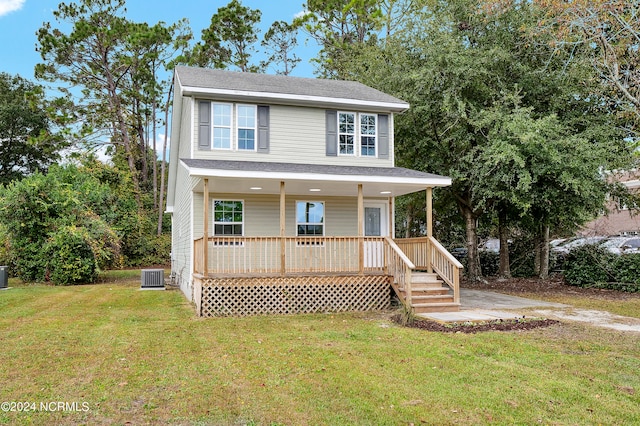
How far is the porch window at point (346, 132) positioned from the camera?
1443 centimetres

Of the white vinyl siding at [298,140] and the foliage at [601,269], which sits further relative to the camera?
the foliage at [601,269]

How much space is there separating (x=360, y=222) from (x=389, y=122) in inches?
175

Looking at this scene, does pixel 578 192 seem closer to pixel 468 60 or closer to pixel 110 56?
pixel 468 60

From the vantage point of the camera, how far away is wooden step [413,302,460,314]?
35.9 ft

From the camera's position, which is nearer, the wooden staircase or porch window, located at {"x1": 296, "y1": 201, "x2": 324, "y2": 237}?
the wooden staircase

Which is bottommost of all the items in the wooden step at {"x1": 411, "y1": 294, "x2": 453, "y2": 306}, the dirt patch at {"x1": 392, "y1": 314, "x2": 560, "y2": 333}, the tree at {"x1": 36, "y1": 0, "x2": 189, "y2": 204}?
the dirt patch at {"x1": 392, "y1": 314, "x2": 560, "y2": 333}

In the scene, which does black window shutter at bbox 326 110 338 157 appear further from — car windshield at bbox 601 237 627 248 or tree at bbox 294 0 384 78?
tree at bbox 294 0 384 78

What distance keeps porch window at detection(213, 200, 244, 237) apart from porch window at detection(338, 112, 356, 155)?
3.50 m

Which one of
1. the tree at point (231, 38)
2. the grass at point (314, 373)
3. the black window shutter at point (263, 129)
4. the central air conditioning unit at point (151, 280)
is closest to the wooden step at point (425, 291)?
the grass at point (314, 373)

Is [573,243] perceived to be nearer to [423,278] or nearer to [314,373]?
[423,278]

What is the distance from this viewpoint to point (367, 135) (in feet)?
47.9

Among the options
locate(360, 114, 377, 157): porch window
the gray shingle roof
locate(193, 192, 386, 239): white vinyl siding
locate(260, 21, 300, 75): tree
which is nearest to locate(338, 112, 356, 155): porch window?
locate(360, 114, 377, 157): porch window

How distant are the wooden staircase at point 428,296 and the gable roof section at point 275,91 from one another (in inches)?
212

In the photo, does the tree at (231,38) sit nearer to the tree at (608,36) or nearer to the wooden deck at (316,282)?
the tree at (608,36)
